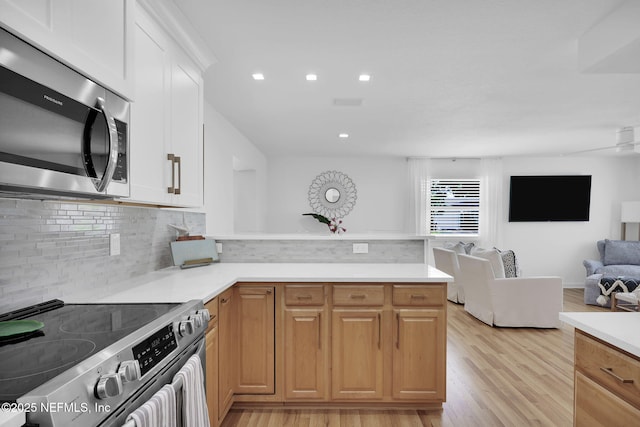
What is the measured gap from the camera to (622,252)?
6.20 m

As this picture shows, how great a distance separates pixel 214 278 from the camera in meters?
2.32

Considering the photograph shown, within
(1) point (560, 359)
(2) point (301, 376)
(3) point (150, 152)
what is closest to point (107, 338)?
(3) point (150, 152)

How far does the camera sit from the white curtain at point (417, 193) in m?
7.09

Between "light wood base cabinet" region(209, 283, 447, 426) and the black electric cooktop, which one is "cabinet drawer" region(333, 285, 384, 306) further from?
the black electric cooktop

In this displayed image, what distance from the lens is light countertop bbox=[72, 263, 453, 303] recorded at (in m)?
1.84

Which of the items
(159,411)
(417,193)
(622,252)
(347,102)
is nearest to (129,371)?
(159,411)

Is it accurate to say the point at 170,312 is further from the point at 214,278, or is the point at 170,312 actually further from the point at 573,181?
the point at 573,181

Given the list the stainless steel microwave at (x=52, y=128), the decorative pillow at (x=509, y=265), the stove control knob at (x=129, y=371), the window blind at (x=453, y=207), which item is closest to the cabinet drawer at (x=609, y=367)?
the stove control knob at (x=129, y=371)

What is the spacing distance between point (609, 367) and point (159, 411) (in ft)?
4.90

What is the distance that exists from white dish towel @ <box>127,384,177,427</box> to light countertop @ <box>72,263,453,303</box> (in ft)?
1.86

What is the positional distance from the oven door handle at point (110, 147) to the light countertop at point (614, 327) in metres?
1.82

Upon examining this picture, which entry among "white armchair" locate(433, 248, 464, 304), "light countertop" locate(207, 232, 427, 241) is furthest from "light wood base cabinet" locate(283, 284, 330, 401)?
"white armchair" locate(433, 248, 464, 304)

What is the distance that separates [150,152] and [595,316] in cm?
209

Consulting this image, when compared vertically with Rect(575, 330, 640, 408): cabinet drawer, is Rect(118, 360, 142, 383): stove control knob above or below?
above
